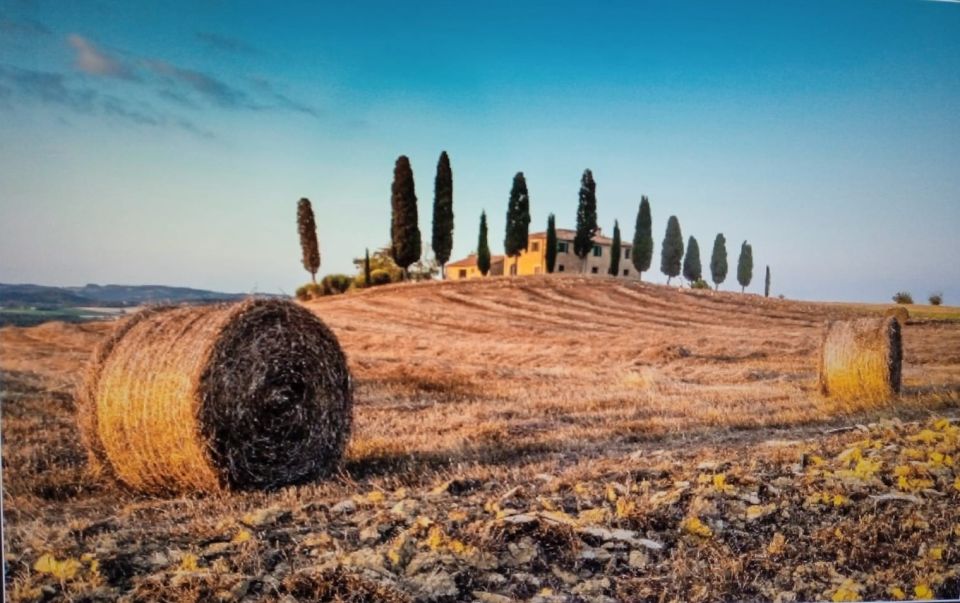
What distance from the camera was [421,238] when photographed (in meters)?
3.29

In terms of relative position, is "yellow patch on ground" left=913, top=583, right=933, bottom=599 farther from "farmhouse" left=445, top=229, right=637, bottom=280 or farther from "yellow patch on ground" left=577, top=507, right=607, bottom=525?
"farmhouse" left=445, top=229, right=637, bottom=280

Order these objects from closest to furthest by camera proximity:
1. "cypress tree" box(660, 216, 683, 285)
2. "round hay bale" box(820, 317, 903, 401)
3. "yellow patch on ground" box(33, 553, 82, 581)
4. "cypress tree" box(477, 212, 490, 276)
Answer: "yellow patch on ground" box(33, 553, 82, 581) < "cypress tree" box(477, 212, 490, 276) < "cypress tree" box(660, 216, 683, 285) < "round hay bale" box(820, 317, 903, 401)

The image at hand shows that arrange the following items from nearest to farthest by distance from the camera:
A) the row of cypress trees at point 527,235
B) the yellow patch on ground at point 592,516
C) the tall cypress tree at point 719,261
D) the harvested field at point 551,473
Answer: the harvested field at point 551,473 → the yellow patch on ground at point 592,516 → the row of cypress trees at point 527,235 → the tall cypress tree at point 719,261

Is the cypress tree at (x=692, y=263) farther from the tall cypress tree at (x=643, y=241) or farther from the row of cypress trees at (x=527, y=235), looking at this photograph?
the tall cypress tree at (x=643, y=241)

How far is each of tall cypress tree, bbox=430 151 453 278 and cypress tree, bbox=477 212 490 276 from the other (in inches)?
6.0

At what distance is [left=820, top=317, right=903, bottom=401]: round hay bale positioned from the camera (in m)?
3.98

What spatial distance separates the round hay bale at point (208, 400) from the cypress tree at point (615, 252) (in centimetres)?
151

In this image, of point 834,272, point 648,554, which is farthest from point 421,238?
point 834,272

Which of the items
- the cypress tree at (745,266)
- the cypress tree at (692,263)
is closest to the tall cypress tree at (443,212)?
the cypress tree at (692,263)

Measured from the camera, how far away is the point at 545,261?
3.47 m

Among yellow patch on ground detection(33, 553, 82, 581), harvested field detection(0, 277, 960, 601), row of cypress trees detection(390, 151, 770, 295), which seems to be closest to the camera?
yellow patch on ground detection(33, 553, 82, 581)

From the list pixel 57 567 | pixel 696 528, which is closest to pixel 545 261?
pixel 696 528

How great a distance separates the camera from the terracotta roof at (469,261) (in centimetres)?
334

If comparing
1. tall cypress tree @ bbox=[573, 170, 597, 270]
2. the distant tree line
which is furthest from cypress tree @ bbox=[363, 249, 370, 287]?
tall cypress tree @ bbox=[573, 170, 597, 270]
